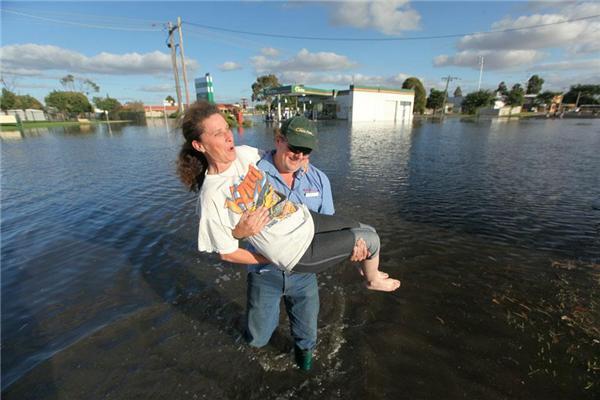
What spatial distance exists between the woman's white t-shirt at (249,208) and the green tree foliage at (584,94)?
132010 millimetres

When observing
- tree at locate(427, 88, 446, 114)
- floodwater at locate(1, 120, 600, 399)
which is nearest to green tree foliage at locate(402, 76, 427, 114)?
tree at locate(427, 88, 446, 114)

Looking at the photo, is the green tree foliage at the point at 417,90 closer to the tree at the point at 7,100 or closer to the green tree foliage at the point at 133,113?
the green tree foliage at the point at 133,113

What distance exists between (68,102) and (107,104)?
10299mm

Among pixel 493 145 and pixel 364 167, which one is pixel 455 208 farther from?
pixel 493 145

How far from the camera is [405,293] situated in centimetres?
476

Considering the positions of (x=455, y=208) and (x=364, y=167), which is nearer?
(x=455, y=208)

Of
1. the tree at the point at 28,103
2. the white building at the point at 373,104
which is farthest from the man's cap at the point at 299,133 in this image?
the tree at the point at 28,103

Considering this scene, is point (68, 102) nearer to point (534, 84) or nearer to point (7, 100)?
point (7, 100)

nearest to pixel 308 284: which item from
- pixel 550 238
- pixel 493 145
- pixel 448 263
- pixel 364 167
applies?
pixel 448 263

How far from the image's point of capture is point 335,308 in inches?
174

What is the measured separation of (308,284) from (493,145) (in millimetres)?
24234

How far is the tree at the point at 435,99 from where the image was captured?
301 ft

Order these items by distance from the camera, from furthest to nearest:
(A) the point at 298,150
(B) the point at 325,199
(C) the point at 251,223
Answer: (B) the point at 325,199, (A) the point at 298,150, (C) the point at 251,223

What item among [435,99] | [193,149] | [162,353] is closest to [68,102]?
[162,353]
